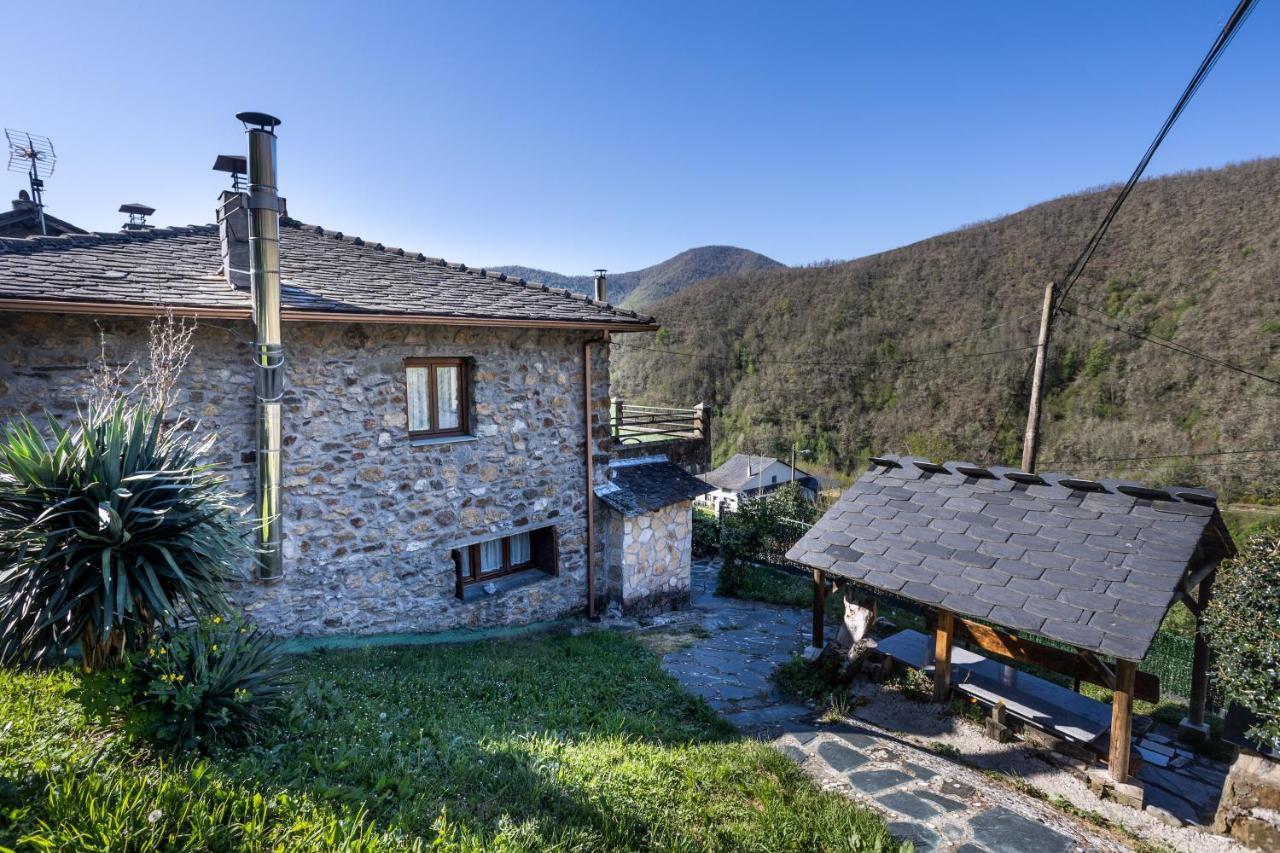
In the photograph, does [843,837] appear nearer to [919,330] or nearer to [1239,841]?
[1239,841]

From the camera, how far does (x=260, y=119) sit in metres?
6.14

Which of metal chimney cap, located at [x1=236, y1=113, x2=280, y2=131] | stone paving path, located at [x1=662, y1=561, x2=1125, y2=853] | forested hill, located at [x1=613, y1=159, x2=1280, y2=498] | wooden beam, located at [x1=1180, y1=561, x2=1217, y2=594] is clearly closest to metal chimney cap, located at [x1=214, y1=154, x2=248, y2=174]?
metal chimney cap, located at [x1=236, y1=113, x2=280, y2=131]

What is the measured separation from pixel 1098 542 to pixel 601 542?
648 centimetres

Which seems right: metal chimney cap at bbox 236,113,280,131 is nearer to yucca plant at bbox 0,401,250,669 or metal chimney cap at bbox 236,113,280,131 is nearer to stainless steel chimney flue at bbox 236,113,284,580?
stainless steel chimney flue at bbox 236,113,284,580

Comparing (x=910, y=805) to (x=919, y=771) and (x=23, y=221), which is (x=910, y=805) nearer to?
(x=919, y=771)

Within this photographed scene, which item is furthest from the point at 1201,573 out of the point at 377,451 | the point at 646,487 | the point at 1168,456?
the point at 1168,456

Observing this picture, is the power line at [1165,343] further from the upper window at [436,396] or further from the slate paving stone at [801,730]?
the upper window at [436,396]

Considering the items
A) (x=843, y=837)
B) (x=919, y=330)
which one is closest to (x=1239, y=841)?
(x=843, y=837)

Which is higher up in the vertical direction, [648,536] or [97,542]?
[97,542]

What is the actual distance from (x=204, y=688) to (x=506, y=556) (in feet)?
18.0

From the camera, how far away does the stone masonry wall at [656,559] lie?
31.2 feet

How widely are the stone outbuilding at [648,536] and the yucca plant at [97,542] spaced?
607cm

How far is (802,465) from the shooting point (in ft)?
119

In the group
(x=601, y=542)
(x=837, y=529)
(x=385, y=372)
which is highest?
(x=385, y=372)
